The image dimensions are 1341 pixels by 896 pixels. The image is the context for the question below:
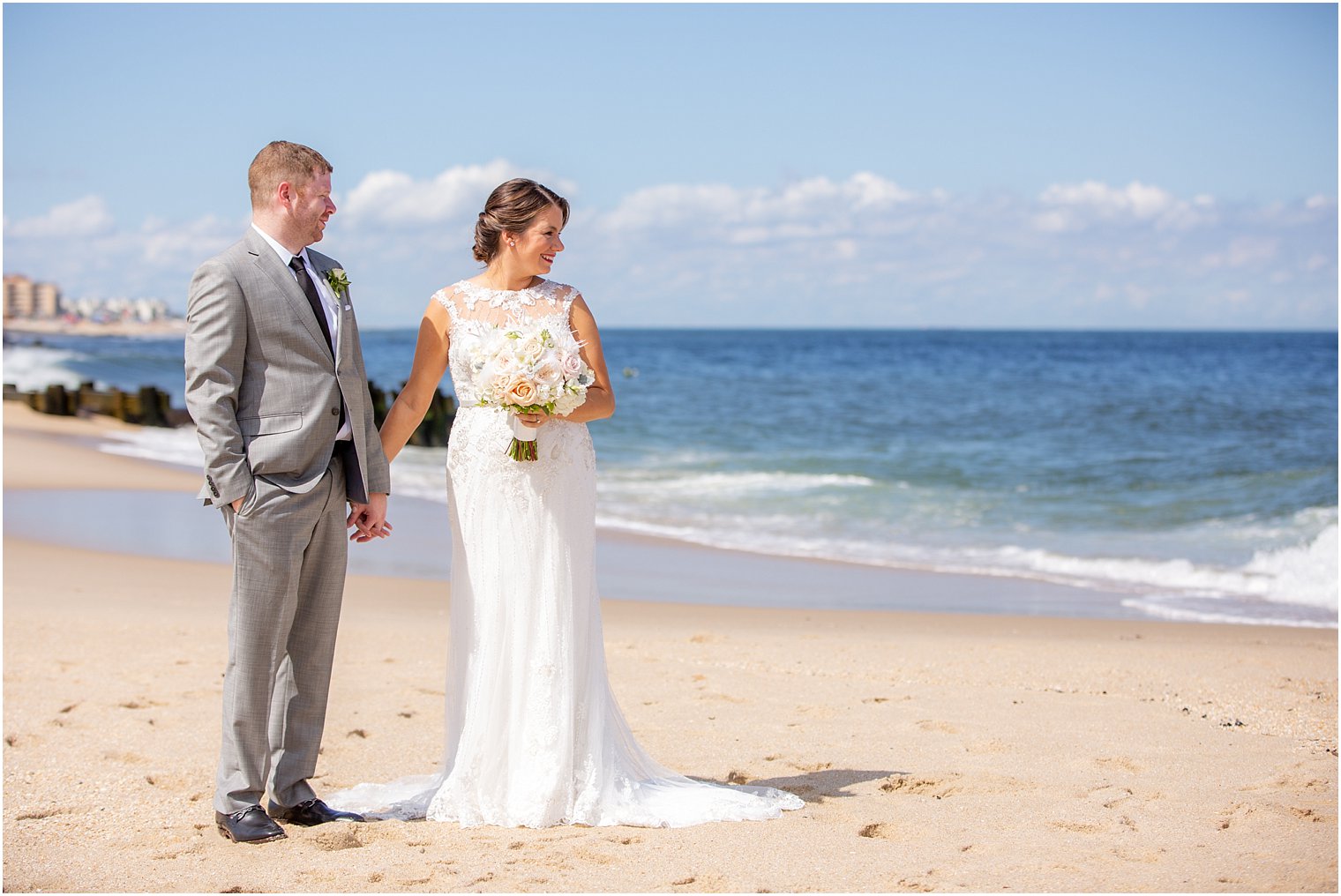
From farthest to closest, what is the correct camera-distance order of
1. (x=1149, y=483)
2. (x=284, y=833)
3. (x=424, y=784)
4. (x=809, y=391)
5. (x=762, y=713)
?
(x=809, y=391)
(x=1149, y=483)
(x=762, y=713)
(x=424, y=784)
(x=284, y=833)

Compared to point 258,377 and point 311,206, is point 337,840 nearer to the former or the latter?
point 258,377

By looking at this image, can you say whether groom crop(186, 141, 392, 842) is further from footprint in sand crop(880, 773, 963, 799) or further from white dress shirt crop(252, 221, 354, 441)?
footprint in sand crop(880, 773, 963, 799)

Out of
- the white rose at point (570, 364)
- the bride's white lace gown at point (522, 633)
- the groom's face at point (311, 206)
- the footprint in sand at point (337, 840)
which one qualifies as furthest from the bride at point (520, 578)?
the groom's face at point (311, 206)

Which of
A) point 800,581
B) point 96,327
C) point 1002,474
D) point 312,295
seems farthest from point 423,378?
point 96,327

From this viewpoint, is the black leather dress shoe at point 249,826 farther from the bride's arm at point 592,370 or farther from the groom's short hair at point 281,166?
the groom's short hair at point 281,166

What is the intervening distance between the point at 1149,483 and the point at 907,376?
93.4 ft

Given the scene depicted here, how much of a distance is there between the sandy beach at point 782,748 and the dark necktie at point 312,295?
1.68 m

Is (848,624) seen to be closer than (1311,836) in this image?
No

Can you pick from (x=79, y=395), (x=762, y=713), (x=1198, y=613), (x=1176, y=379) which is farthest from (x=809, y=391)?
(x=762, y=713)

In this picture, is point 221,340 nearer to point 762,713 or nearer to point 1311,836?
point 762,713

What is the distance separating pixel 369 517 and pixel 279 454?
1.43ft

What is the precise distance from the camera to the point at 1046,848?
4.11m

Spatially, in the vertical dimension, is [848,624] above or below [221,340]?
below

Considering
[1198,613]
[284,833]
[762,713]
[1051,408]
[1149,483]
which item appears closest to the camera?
[284,833]
